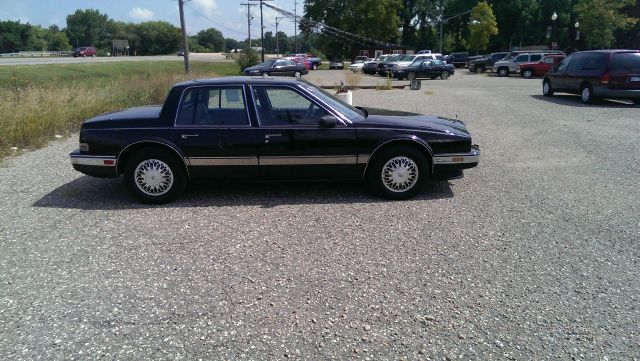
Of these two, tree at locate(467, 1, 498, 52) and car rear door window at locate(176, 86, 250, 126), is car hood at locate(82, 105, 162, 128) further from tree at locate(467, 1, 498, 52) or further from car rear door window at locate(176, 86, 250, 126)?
tree at locate(467, 1, 498, 52)

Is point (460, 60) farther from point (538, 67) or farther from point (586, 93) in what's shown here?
point (586, 93)

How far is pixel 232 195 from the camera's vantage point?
247 inches

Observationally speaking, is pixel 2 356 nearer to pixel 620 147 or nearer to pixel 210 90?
pixel 210 90

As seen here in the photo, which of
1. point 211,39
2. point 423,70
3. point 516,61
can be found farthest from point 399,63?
point 211,39

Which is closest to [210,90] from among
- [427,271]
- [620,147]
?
[427,271]

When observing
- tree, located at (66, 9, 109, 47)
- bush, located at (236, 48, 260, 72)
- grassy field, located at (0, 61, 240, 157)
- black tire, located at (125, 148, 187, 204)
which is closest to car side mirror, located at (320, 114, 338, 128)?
black tire, located at (125, 148, 187, 204)

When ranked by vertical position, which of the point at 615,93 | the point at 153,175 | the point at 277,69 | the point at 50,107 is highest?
the point at 277,69

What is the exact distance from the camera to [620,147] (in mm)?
8977

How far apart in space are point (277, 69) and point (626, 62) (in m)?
23.7

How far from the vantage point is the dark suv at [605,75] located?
14578 millimetres

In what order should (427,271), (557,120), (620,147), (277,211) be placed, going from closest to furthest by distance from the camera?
(427,271) → (277,211) → (620,147) → (557,120)

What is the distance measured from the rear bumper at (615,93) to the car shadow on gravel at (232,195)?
11.3m

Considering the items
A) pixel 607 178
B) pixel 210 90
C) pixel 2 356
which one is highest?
pixel 210 90

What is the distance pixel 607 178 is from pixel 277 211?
485 centimetres
